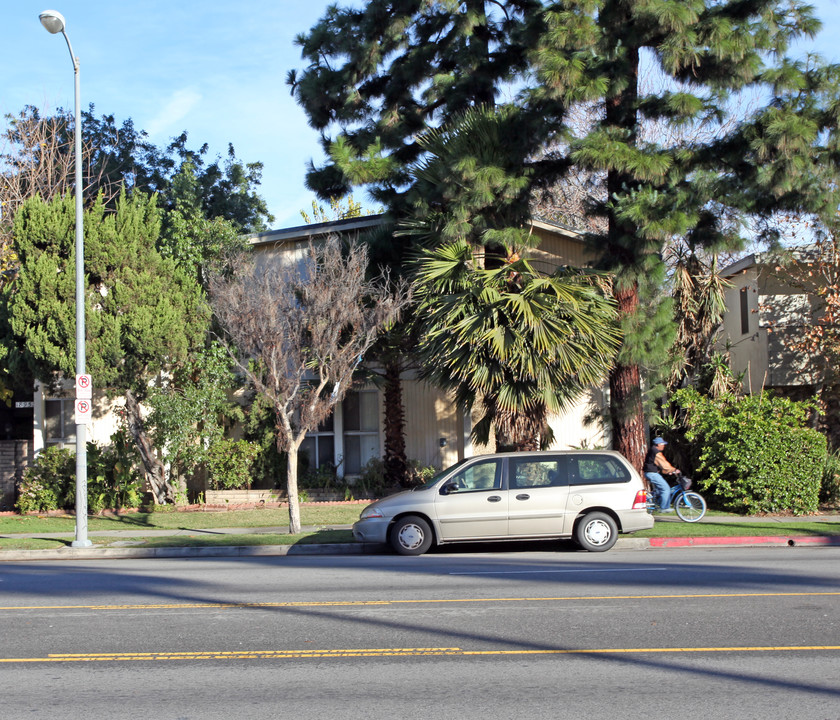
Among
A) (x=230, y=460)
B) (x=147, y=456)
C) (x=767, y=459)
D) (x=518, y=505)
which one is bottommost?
(x=518, y=505)

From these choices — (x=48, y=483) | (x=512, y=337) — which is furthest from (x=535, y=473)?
(x=48, y=483)

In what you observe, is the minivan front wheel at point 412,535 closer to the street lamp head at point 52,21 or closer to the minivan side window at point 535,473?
the minivan side window at point 535,473

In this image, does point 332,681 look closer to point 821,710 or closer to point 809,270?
point 821,710

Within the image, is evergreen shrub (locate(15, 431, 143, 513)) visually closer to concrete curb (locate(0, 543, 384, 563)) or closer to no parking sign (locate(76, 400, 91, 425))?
no parking sign (locate(76, 400, 91, 425))

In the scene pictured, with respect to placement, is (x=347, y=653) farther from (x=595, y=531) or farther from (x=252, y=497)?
(x=252, y=497)

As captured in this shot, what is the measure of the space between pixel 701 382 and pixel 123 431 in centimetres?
1430

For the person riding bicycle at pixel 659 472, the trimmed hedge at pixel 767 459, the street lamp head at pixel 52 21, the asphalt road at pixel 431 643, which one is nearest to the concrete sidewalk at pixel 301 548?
the person riding bicycle at pixel 659 472

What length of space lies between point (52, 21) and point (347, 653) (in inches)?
493

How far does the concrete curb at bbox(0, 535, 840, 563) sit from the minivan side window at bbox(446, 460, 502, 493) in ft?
7.02

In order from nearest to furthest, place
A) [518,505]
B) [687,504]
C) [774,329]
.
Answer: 1. [518,505]
2. [687,504]
3. [774,329]

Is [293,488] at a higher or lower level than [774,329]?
lower

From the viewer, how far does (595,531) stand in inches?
537

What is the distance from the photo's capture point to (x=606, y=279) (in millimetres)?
18203

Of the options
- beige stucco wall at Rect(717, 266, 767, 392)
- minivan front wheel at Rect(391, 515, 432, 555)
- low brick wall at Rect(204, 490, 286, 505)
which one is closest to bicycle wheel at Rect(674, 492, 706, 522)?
beige stucco wall at Rect(717, 266, 767, 392)
